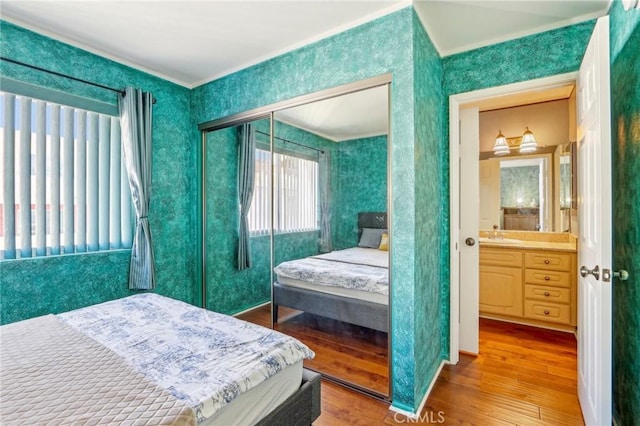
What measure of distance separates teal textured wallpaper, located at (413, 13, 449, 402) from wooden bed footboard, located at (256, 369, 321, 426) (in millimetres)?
730

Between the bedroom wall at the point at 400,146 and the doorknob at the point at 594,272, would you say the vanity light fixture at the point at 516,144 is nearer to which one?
the bedroom wall at the point at 400,146

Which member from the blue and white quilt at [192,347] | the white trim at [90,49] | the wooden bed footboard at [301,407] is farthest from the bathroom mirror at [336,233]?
the white trim at [90,49]

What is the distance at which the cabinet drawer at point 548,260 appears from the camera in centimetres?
312

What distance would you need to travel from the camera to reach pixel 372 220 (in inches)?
90.1

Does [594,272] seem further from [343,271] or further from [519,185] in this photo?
[519,185]

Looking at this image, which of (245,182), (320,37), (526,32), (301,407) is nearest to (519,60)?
(526,32)

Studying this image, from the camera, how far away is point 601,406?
4.90ft

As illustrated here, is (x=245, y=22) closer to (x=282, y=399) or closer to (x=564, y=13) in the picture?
(x=564, y=13)

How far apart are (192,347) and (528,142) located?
13.2ft

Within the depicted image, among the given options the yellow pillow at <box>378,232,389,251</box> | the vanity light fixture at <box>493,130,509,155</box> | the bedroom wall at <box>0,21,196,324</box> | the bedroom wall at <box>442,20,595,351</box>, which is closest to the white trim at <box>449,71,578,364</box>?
the bedroom wall at <box>442,20,595,351</box>

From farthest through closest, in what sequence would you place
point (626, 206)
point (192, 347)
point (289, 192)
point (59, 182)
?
point (289, 192) < point (59, 182) < point (626, 206) < point (192, 347)

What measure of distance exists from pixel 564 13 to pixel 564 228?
2.40 m

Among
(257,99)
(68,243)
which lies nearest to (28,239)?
(68,243)

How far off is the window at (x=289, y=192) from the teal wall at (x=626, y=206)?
197 cm
